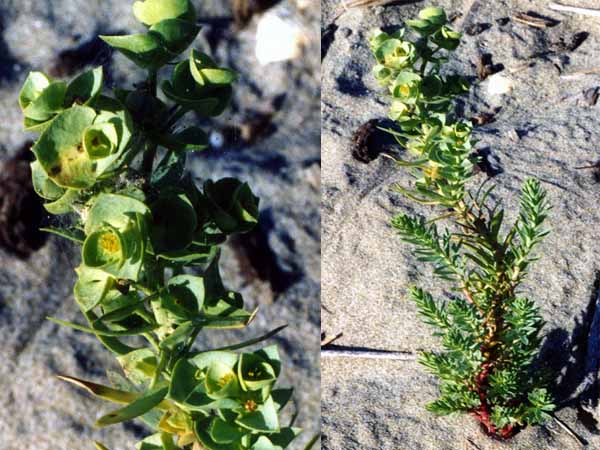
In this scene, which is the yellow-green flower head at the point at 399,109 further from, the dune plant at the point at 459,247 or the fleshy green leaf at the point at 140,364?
the fleshy green leaf at the point at 140,364

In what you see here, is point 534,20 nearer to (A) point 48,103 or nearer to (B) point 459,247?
(B) point 459,247

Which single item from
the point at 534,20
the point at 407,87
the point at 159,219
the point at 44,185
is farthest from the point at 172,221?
the point at 534,20

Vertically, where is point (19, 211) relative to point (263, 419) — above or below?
below

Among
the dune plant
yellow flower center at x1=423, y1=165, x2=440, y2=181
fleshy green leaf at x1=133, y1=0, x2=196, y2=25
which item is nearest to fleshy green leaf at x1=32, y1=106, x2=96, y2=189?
fleshy green leaf at x1=133, y1=0, x2=196, y2=25

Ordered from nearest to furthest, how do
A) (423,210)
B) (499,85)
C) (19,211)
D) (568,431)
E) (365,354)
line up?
(19,211) < (568,431) < (365,354) < (423,210) < (499,85)

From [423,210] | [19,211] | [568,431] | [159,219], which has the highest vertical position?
[159,219]

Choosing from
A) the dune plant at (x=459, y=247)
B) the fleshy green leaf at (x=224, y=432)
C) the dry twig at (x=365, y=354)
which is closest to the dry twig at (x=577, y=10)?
the dune plant at (x=459, y=247)

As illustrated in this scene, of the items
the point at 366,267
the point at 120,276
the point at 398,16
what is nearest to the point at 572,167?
the point at 366,267

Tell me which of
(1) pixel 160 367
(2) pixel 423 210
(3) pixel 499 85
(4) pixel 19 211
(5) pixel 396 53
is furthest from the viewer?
(3) pixel 499 85

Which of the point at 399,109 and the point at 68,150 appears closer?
the point at 68,150

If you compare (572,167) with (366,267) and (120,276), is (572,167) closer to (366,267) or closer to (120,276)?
(366,267)
